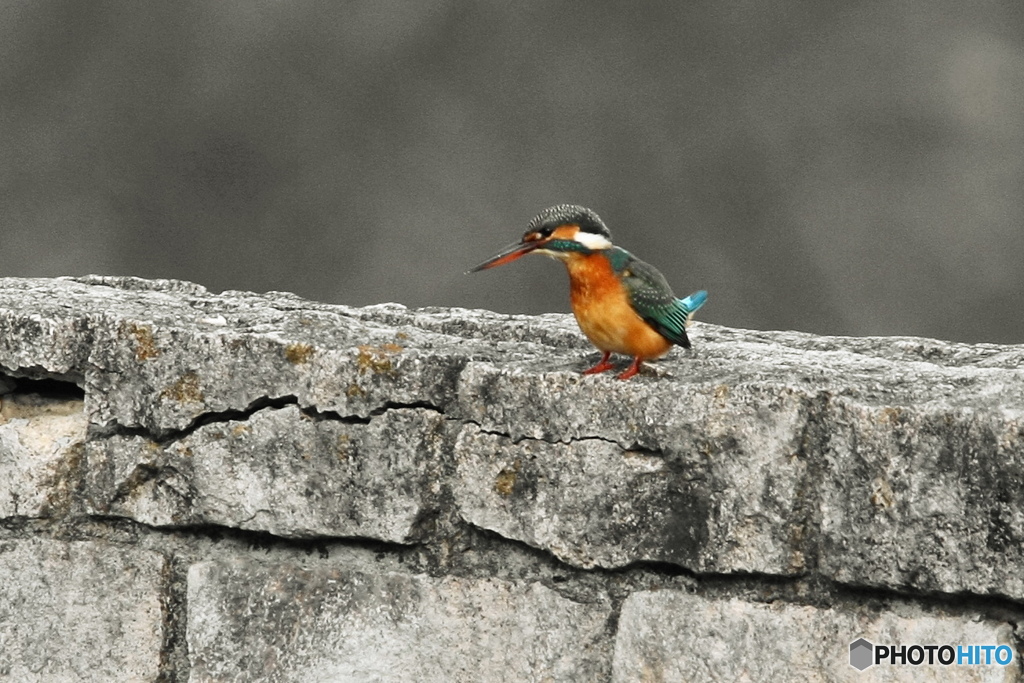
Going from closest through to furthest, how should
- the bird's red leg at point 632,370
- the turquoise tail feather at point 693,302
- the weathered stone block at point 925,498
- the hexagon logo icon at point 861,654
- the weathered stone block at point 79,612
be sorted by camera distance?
the weathered stone block at point 925,498 → the hexagon logo icon at point 861,654 → the bird's red leg at point 632,370 → the weathered stone block at point 79,612 → the turquoise tail feather at point 693,302

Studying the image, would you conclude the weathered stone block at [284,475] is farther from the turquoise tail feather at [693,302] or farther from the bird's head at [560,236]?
the turquoise tail feather at [693,302]

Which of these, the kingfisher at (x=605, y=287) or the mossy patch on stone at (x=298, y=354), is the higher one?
the kingfisher at (x=605, y=287)

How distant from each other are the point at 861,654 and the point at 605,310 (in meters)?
0.75

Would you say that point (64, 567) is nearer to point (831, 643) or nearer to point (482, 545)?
point (482, 545)

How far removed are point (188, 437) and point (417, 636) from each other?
55 cm

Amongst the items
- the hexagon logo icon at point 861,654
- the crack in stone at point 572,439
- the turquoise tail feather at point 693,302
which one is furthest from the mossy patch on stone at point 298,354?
the hexagon logo icon at point 861,654

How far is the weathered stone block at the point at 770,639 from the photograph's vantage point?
7.57ft

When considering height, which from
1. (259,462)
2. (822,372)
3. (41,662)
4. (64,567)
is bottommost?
(41,662)

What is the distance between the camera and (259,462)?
258 cm

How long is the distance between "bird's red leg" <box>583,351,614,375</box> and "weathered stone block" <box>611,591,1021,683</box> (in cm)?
39

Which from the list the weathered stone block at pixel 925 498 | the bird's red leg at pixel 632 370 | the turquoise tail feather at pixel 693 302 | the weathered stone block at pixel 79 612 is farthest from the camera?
the turquoise tail feather at pixel 693 302

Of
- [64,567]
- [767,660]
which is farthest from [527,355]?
[64,567]

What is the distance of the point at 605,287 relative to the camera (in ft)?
8.54

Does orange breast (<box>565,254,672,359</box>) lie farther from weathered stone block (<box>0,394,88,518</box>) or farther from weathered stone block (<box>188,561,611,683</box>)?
weathered stone block (<box>0,394,88,518</box>)
